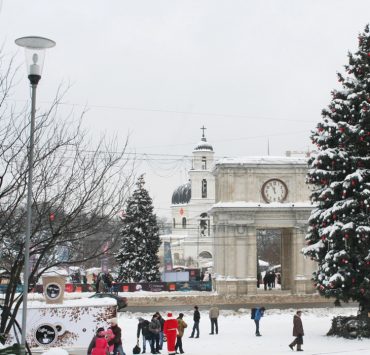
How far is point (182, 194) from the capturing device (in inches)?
4872

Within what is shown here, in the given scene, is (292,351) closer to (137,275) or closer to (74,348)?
(74,348)

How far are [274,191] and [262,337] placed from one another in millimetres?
22866

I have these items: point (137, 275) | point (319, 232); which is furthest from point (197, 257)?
point (319, 232)

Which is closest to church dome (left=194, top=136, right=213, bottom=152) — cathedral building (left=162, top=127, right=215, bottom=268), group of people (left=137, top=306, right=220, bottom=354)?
cathedral building (left=162, top=127, right=215, bottom=268)

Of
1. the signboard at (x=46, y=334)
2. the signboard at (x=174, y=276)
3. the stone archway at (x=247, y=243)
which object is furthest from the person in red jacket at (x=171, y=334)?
the signboard at (x=174, y=276)

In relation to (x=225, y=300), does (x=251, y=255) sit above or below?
above

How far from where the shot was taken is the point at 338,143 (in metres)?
24.0

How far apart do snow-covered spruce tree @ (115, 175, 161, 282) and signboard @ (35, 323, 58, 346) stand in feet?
121

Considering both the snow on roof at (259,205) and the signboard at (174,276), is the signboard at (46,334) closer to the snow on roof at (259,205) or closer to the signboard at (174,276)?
the snow on roof at (259,205)

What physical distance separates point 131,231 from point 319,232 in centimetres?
3271

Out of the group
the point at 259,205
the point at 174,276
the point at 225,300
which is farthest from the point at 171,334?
the point at 174,276

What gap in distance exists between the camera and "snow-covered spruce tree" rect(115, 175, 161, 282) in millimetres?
55156

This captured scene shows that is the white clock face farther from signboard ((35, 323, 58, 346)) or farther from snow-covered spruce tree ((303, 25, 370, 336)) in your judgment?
signboard ((35, 323, 58, 346))

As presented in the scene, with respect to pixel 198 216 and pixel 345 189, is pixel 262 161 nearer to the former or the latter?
pixel 345 189
